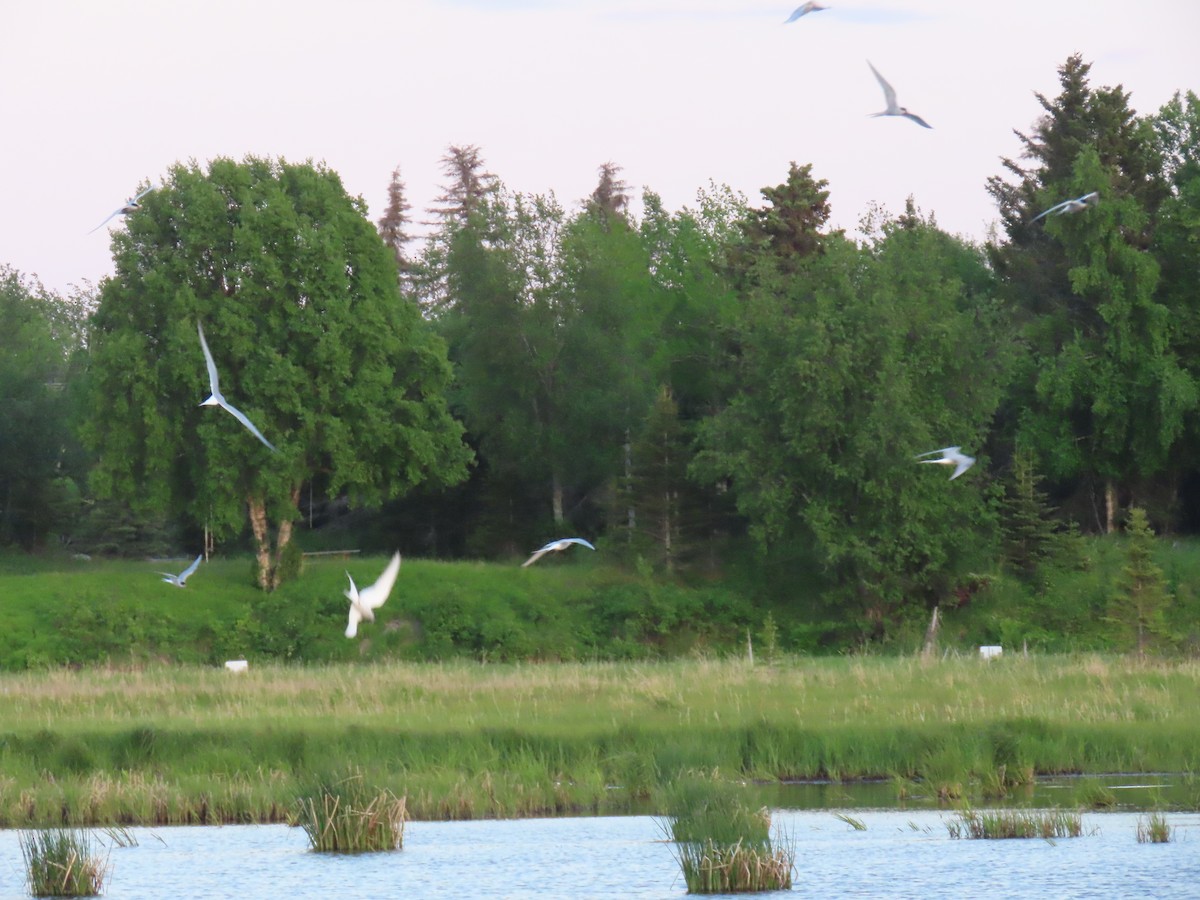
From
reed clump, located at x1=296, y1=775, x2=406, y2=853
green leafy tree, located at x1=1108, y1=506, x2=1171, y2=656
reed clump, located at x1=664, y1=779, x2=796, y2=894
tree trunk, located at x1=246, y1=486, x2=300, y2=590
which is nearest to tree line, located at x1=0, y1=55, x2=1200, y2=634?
tree trunk, located at x1=246, y1=486, x2=300, y2=590

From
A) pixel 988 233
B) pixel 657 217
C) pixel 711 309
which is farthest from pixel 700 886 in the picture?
pixel 988 233

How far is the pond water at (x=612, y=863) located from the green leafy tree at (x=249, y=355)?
36.0m

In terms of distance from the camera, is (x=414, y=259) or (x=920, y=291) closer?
(x=920, y=291)

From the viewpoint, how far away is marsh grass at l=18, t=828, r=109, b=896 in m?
18.5

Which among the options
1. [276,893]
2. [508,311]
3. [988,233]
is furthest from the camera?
[988,233]

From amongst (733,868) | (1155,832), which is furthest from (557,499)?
(733,868)

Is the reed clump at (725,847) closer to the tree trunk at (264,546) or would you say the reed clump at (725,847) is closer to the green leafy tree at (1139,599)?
the green leafy tree at (1139,599)

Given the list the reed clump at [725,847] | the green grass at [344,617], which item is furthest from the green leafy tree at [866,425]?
the reed clump at [725,847]

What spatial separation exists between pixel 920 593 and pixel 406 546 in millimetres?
24997

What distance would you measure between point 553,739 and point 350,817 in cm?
689

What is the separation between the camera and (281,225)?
194 ft

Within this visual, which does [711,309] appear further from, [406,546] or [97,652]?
[97,652]

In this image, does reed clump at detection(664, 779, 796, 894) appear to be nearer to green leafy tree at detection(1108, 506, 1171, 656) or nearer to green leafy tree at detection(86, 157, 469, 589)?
green leafy tree at detection(1108, 506, 1171, 656)

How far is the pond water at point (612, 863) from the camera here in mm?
19469
